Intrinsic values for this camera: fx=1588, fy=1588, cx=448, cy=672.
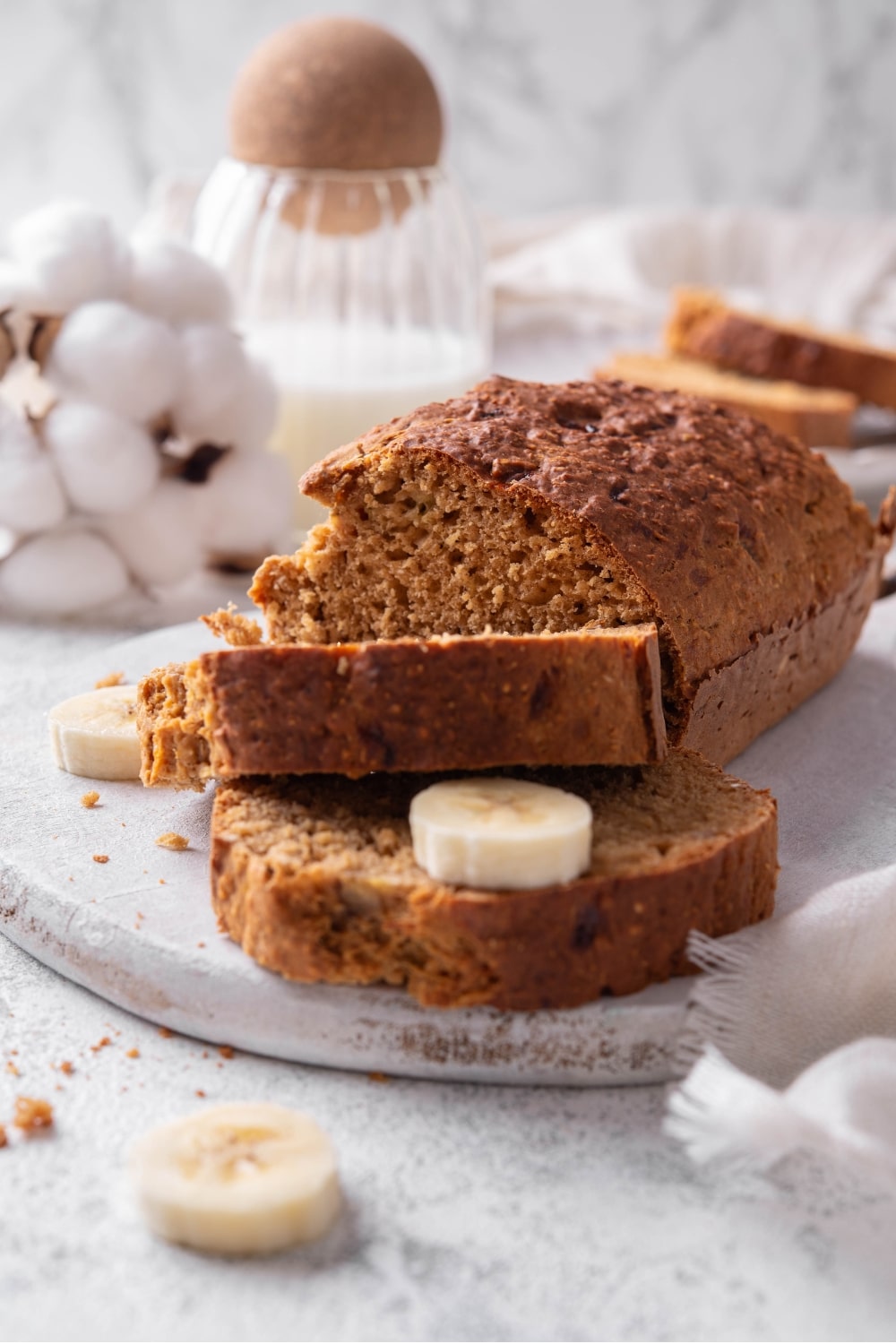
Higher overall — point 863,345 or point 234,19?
point 234,19

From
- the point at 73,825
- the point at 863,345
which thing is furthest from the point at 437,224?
the point at 73,825

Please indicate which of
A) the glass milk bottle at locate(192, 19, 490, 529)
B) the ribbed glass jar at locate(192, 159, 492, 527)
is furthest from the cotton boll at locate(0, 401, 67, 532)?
the ribbed glass jar at locate(192, 159, 492, 527)

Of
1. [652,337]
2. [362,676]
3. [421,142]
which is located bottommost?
[652,337]

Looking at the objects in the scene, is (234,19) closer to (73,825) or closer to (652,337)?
(652,337)

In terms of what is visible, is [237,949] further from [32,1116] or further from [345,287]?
[345,287]

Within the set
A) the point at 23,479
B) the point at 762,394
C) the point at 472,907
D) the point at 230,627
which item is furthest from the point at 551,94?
the point at 472,907

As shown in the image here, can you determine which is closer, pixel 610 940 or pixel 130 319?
pixel 610 940

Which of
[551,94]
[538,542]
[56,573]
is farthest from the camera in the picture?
[551,94]
